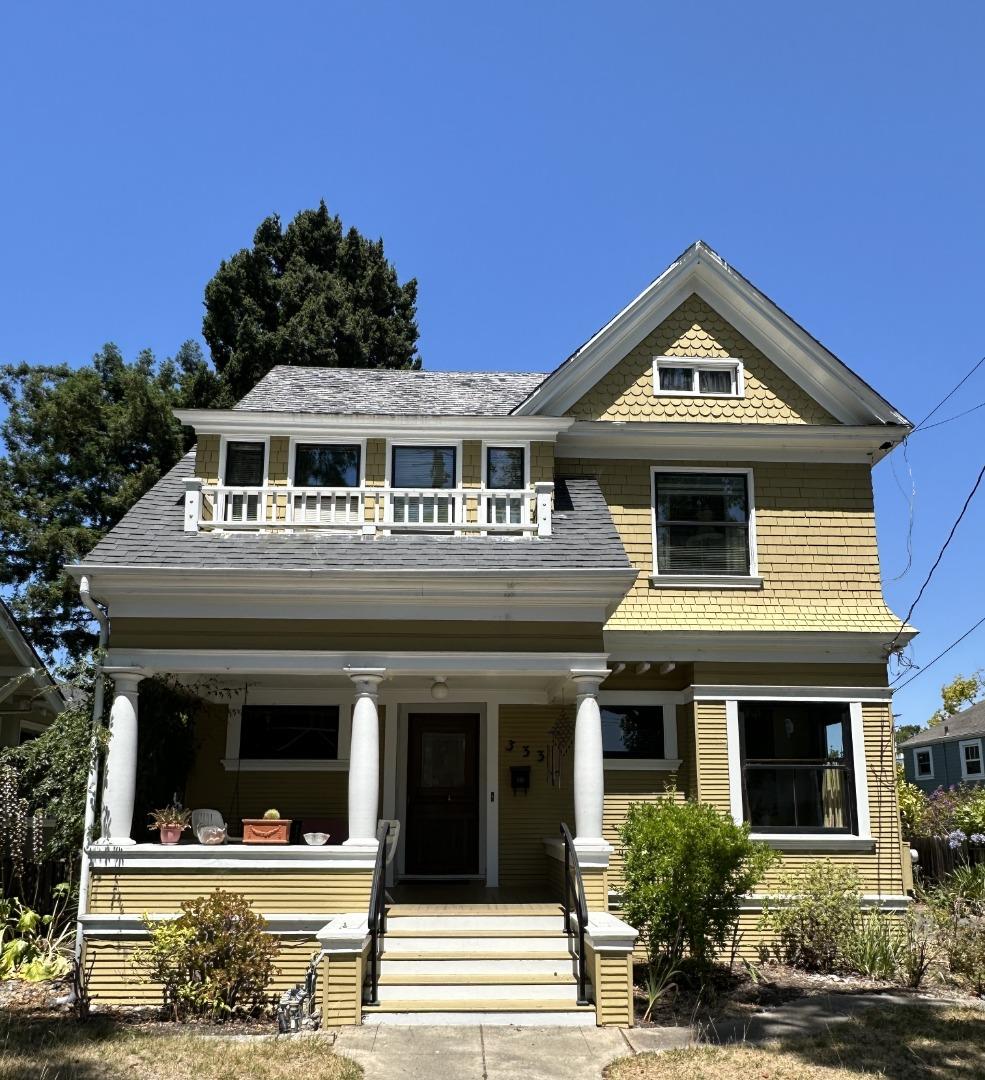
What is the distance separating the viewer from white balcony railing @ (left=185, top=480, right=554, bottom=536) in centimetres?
1270

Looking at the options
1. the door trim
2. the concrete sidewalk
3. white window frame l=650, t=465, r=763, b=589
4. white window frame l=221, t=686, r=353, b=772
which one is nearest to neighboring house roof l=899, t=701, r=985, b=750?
white window frame l=650, t=465, r=763, b=589

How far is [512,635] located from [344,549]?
90.9 inches

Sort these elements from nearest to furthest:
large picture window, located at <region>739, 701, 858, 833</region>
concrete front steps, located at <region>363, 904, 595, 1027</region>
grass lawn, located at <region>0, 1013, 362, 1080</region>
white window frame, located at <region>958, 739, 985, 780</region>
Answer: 1. grass lawn, located at <region>0, 1013, 362, 1080</region>
2. concrete front steps, located at <region>363, 904, 595, 1027</region>
3. large picture window, located at <region>739, 701, 858, 833</region>
4. white window frame, located at <region>958, 739, 985, 780</region>

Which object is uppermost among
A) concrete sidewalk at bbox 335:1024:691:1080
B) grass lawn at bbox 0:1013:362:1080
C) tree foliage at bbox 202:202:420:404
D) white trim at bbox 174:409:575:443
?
tree foliage at bbox 202:202:420:404

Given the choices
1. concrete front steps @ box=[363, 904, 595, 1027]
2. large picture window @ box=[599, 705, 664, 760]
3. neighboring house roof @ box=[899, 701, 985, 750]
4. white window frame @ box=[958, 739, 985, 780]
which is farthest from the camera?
neighboring house roof @ box=[899, 701, 985, 750]

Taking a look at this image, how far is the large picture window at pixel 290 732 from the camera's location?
14.0 meters

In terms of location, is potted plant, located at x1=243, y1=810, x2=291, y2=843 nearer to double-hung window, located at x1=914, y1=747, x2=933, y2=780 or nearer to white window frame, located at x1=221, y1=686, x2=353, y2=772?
white window frame, located at x1=221, y1=686, x2=353, y2=772

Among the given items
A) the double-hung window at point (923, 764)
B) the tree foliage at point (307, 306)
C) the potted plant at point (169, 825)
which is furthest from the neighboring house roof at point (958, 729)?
the potted plant at point (169, 825)

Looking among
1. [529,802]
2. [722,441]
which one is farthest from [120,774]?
[722,441]

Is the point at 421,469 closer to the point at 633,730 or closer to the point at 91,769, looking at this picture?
the point at 633,730

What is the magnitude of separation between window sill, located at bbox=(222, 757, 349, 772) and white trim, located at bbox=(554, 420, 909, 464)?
18.0 feet

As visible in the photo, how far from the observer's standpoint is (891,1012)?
9078 mm

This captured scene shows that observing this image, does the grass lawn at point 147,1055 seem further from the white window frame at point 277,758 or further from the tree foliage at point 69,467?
the tree foliage at point 69,467

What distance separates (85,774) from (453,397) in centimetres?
831
